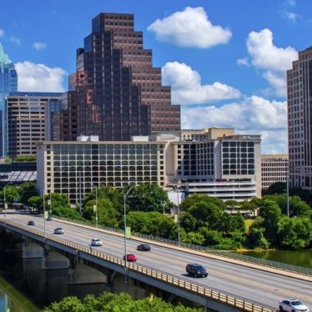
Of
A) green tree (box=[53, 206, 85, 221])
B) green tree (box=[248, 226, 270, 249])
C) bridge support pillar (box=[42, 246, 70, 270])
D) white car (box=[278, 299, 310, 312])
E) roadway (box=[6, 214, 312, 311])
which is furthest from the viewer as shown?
green tree (box=[53, 206, 85, 221])

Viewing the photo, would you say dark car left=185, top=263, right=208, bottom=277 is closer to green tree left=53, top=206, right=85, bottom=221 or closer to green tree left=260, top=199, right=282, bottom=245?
green tree left=260, top=199, right=282, bottom=245

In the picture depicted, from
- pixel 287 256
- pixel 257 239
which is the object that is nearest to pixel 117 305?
pixel 287 256

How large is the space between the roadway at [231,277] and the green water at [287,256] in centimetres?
3457

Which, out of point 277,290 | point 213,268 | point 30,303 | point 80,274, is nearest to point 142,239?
point 80,274

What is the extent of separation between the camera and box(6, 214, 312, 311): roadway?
59.5 meters

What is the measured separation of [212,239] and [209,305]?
8424cm

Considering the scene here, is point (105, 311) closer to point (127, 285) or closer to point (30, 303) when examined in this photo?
point (127, 285)

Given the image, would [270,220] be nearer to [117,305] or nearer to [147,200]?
[147,200]

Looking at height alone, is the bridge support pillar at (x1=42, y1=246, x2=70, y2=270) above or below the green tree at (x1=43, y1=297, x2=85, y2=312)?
below

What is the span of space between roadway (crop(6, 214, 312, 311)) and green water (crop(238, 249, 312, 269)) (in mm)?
34573

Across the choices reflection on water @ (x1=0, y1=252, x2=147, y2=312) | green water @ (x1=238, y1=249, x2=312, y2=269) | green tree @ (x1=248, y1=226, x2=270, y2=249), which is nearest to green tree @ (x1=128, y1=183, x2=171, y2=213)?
green tree @ (x1=248, y1=226, x2=270, y2=249)

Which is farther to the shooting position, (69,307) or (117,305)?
(69,307)

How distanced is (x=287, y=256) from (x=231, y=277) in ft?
227

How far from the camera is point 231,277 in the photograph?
7019 cm
